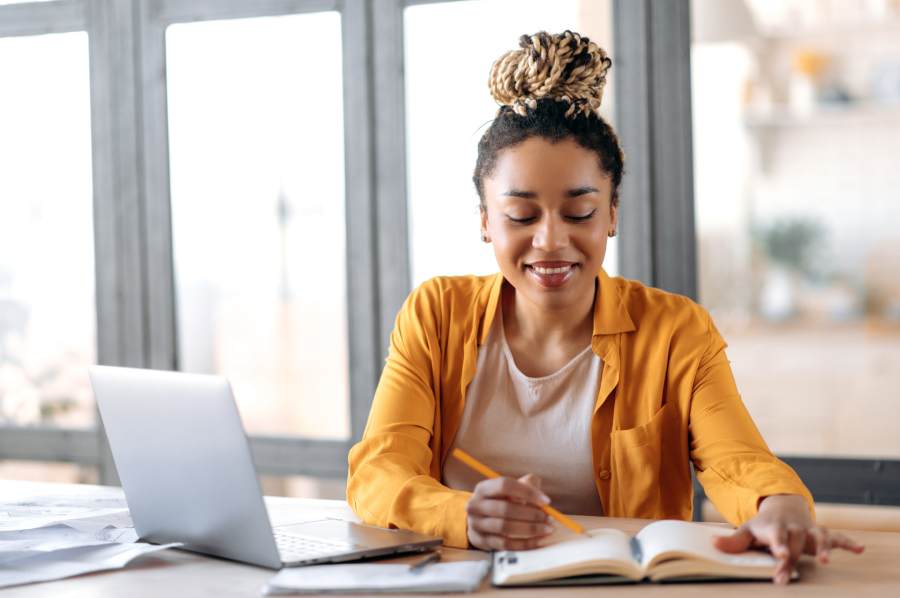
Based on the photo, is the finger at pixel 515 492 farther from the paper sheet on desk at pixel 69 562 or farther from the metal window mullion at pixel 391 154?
the metal window mullion at pixel 391 154

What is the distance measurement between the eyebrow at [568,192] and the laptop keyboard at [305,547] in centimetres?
72

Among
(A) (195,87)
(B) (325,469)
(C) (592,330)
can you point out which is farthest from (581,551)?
(A) (195,87)

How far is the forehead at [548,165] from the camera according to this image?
1.82 metres

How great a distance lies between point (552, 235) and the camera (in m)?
1.80

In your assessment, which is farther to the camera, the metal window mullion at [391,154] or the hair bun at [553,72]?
the metal window mullion at [391,154]

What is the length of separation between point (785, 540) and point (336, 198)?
2051mm

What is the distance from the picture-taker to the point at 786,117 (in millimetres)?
2680

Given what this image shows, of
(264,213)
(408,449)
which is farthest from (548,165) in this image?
(264,213)

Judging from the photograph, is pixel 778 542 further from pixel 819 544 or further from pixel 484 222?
pixel 484 222

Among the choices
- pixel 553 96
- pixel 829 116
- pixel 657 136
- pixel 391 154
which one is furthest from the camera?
pixel 391 154

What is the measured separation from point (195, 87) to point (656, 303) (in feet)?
6.05

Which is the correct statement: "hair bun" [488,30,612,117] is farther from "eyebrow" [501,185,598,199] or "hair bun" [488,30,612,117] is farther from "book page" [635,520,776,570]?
"book page" [635,520,776,570]

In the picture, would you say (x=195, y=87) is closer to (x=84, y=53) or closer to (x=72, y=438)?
(x=84, y=53)

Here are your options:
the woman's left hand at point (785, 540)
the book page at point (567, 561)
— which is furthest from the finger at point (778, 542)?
the book page at point (567, 561)
